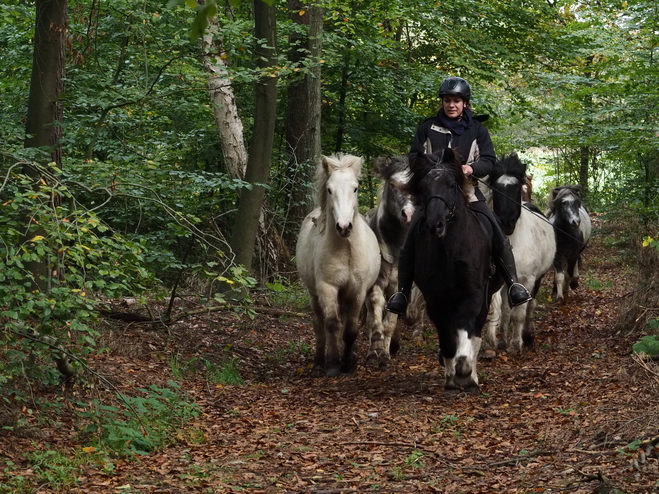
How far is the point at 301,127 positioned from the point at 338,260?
26.1 feet

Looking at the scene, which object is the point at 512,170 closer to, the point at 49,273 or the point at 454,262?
the point at 454,262

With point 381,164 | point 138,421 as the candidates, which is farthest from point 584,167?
point 138,421

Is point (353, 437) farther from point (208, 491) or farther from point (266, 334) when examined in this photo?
point (266, 334)

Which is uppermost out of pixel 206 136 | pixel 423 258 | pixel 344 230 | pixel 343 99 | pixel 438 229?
pixel 343 99

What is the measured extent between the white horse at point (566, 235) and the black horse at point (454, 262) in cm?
808

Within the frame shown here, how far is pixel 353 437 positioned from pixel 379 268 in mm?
3909

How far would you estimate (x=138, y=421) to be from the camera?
6.39 meters

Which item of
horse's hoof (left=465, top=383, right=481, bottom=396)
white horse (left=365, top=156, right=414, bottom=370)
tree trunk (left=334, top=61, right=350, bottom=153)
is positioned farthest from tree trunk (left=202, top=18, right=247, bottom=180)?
horse's hoof (left=465, top=383, right=481, bottom=396)

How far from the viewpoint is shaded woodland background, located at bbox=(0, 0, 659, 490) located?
630cm

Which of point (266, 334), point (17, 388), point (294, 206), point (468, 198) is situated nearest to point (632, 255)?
point (294, 206)

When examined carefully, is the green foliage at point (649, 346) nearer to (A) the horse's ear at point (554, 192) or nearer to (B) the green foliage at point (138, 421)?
(B) the green foliage at point (138, 421)

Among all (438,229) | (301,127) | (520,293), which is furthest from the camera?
(301,127)

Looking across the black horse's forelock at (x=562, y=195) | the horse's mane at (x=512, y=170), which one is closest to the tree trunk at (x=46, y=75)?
the horse's mane at (x=512, y=170)

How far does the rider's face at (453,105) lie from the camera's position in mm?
8773
